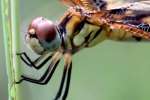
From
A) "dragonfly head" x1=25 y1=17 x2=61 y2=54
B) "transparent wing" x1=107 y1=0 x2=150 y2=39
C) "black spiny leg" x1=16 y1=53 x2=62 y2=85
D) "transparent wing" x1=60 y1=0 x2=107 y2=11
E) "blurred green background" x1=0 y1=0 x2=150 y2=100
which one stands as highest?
"transparent wing" x1=60 y1=0 x2=107 y2=11

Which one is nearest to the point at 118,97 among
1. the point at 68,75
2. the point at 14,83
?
the point at 68,75

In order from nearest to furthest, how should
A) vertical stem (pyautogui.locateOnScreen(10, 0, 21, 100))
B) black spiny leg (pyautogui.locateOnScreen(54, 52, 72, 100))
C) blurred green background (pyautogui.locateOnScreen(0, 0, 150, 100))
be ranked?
vertical stem (pyautogui.locateOnScreen(10, 0, 21, 100)) < black spiny leg (pyautogui.locateOnScreen(54, 52, 72, 100)) < blurred green background (pyautogui.locateOnScreen(0, 0, 150, 100))

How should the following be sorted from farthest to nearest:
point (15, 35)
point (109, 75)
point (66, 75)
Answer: point (109, 75) < point (66, 75) < point (15, 35)

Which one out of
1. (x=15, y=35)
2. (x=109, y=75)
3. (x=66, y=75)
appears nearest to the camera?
(x=15, y=35)

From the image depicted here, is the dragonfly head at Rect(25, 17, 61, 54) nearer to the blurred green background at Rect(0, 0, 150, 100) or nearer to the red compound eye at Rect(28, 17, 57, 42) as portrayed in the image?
the red compound eye at Rect(28, 17, 57, 42)

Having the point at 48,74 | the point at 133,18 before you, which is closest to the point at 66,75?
the point at 48,74

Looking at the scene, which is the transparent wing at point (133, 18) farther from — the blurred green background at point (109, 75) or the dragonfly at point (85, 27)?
the blurred green background at point (109, 75)

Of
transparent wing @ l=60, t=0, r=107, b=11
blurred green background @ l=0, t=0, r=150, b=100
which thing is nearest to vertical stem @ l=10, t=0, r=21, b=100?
transparent wing @ l=60, t=0, r=107, b=11

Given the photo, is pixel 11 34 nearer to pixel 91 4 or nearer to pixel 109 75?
pixel 91 4

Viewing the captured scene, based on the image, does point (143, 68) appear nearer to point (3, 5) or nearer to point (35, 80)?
point (35, 80)
